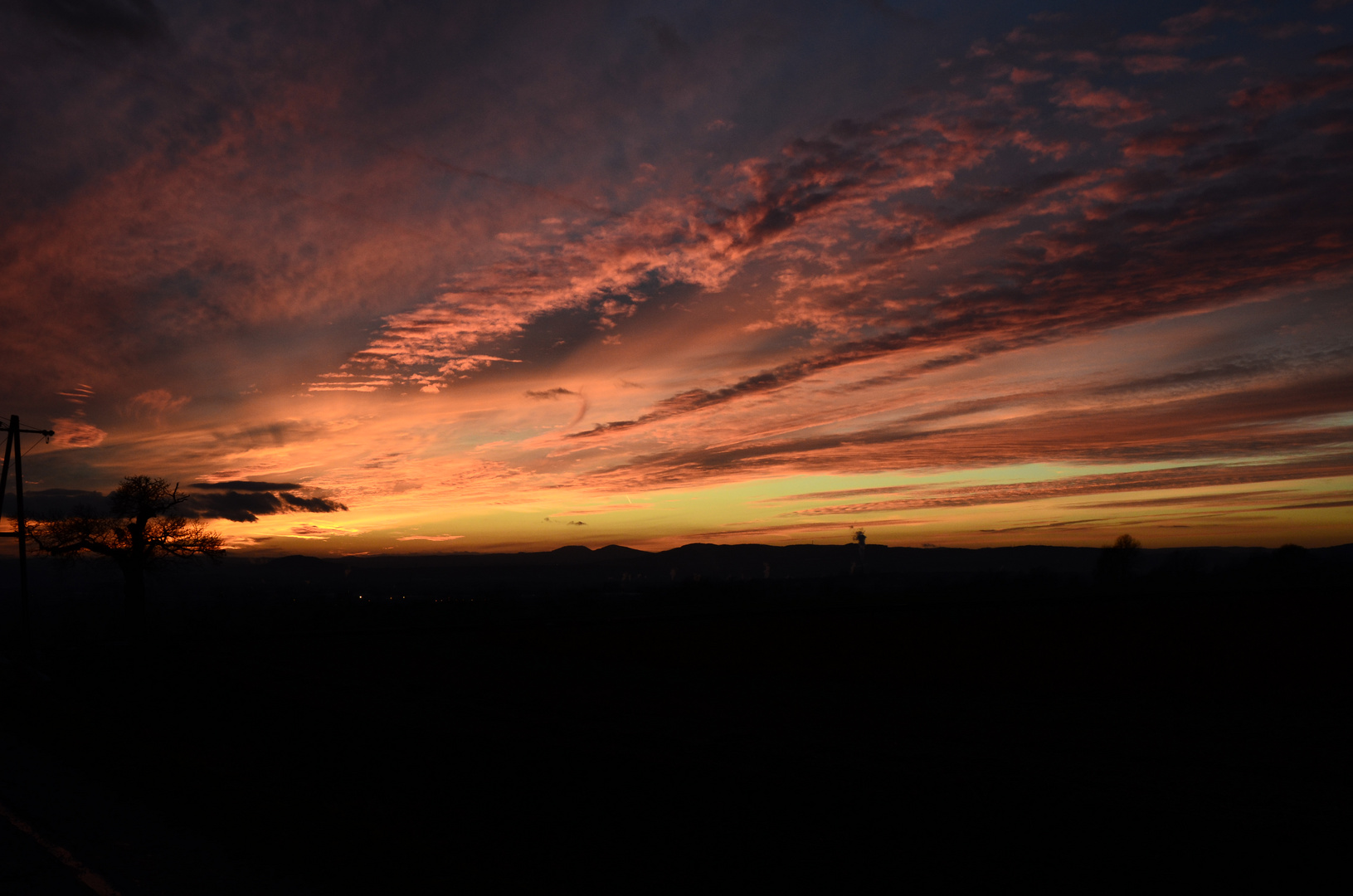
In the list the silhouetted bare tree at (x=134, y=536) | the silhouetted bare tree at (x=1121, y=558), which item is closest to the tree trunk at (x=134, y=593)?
the silhouetted bare tree at (x=134, y=536)

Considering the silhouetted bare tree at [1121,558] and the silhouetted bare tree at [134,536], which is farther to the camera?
the silhouetted bare tree at [1121,558]

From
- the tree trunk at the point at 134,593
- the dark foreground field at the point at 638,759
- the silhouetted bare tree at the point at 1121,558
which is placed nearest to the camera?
the dark foreground field at the point at 638,759

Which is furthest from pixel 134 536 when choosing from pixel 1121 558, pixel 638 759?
pixel 1121 558

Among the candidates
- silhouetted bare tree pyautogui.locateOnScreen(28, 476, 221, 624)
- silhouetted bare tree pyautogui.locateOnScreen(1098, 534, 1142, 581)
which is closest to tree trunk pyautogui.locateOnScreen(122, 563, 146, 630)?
silhouetted bare tree pyautogui.locateOnScreen(28, 476, 221, 624)

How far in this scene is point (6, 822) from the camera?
968 centimetres

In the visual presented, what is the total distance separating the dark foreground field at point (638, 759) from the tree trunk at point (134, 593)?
736 inches

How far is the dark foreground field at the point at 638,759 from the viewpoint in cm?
927

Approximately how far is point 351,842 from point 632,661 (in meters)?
21.6

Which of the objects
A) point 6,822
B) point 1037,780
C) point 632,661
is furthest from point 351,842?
point 632,661

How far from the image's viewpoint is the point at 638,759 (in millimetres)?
14109

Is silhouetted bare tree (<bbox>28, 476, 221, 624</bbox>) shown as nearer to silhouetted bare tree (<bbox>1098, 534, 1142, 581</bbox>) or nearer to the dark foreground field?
the dark foreground field

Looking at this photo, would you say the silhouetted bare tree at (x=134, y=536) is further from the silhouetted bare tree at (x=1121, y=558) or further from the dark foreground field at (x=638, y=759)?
the silhouetted bare tree at (x=1121, y=558)

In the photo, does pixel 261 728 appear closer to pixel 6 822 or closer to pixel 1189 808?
pixel 6 822

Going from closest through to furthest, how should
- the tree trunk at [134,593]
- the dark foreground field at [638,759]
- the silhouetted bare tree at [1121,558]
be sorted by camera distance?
the dark foreground field at [638,759] < the tree trunk at [134,593] < the silhouetted bare tree at [1121,558]
